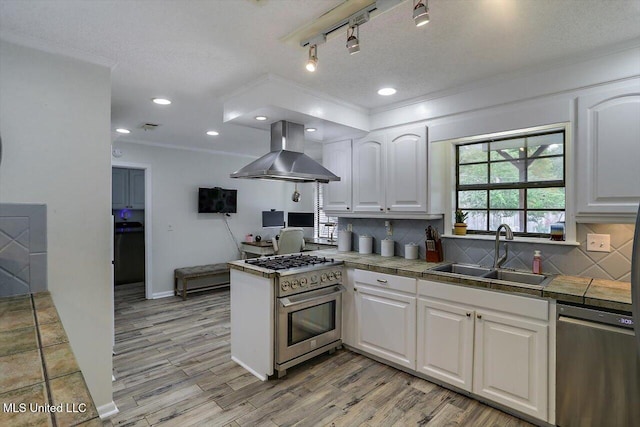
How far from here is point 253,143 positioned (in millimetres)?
4930

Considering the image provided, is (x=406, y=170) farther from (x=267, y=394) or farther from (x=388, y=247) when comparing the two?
(x=267, y=394)

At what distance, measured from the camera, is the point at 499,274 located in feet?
8.54

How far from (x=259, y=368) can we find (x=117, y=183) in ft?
15.3

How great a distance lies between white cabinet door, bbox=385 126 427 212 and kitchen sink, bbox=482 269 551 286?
776 millimetres

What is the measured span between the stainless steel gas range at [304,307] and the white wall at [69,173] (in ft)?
3.86

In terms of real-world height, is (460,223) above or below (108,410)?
above

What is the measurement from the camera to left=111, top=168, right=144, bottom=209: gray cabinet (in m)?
5.63

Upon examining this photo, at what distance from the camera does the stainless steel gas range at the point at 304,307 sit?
2.55 metres

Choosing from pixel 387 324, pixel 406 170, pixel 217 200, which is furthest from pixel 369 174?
pixel 217 200

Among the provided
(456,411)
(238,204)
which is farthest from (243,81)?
(238,204)

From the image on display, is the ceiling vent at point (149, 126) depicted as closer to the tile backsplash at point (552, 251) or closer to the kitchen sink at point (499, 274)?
the tile backsplash at point (552, 251)

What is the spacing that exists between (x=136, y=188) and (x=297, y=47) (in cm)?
507

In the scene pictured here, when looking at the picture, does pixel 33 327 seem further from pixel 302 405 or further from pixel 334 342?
pixel 334 342

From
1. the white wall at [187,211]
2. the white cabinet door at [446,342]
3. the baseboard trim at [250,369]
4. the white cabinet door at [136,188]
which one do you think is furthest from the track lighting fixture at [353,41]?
the white cabinet door at [136,188]
